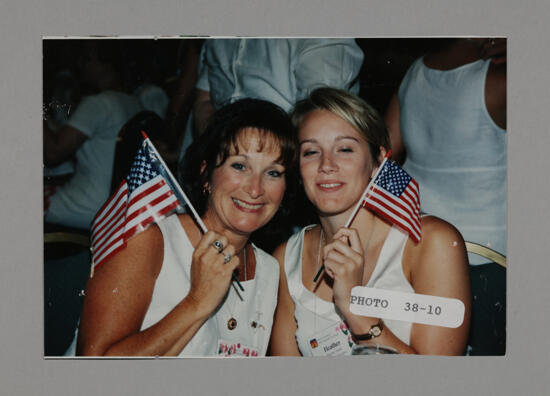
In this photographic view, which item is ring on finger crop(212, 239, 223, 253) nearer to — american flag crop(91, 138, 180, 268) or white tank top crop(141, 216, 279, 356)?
white tank top crop(141, 216, 279, 356)

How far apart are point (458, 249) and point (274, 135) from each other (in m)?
1.28

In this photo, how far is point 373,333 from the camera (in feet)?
11.3

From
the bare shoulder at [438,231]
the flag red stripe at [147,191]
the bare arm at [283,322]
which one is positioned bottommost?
the bare arm at [283,322]

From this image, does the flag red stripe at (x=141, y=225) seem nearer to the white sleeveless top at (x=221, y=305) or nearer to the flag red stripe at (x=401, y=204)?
the white sleeveless top at (x=221, y=305)

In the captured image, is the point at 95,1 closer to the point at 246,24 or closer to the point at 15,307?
the point at 246,24

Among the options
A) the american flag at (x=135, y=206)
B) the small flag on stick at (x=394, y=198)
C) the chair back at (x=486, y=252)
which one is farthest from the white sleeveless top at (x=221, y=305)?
the chair back at (x=486, y=252)

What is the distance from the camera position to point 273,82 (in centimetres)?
338

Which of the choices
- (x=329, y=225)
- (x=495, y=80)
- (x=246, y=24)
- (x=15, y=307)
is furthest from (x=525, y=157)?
(x=15, y=307)

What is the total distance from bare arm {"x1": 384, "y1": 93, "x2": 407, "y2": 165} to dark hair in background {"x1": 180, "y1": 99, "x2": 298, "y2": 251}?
574 mm

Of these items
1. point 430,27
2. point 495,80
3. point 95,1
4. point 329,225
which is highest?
point 95,1

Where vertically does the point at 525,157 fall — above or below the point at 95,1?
below

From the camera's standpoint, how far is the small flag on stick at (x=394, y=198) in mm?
3355

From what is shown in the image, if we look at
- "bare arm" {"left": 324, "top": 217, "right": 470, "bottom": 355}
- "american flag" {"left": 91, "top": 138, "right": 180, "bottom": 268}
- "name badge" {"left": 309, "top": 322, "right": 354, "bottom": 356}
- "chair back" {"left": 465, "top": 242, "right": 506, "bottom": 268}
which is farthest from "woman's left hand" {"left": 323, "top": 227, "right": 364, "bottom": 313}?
"american flag" {"left": 91, "top": 138, "right": 180, "bottom": 268}

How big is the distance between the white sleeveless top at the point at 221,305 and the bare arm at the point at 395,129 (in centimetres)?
97
